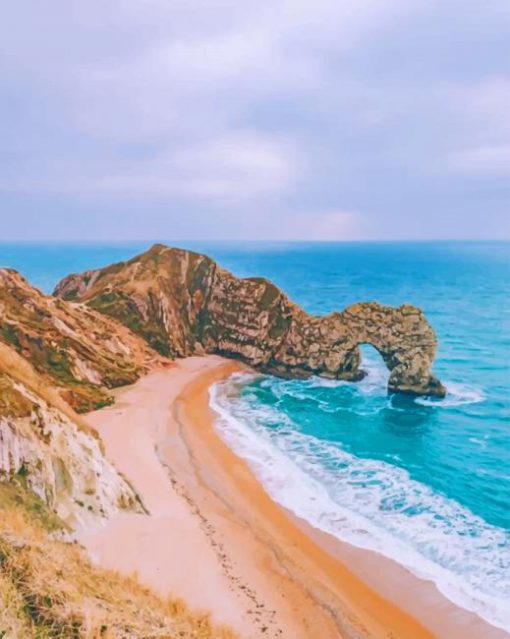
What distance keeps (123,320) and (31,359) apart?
2113cm

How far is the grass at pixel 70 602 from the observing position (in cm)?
1206

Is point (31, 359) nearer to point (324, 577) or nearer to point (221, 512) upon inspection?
point (221, 512)

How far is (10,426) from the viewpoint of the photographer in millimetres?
23609

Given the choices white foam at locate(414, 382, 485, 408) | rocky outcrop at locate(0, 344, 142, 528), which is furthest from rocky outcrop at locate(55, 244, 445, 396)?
rocky outcrop at locate(0, 344, 142, 528)

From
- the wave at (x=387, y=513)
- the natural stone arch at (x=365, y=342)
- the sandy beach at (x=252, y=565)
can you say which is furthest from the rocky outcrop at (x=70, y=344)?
the natural stone arch at (x=365, y=342)

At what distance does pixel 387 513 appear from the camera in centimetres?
3016

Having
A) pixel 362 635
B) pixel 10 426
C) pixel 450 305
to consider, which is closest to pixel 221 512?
pixel 362 635

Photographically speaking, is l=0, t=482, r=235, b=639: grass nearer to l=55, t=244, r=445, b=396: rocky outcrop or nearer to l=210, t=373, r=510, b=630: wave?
l=210, t=373, r=510, b=630: wave

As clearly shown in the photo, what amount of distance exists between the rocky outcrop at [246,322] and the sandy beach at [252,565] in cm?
2897

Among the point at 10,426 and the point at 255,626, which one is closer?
the point at 255,626

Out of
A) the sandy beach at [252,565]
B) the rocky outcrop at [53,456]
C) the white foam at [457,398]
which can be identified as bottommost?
the sandy beach at [252,565]

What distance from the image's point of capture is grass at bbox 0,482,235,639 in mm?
12062

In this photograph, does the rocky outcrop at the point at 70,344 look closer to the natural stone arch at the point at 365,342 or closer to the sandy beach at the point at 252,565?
the sandy beach at the point at 252,565

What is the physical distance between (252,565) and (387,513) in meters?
10.3
